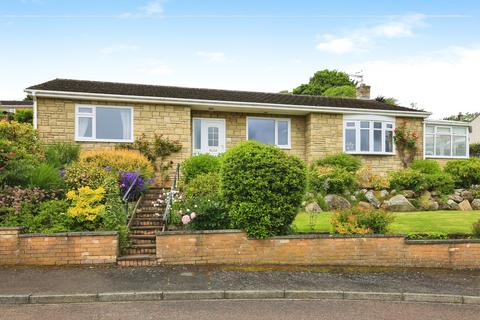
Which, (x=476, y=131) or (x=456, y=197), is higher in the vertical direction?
(x=476, y=131)

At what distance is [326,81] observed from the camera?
41.5 metres

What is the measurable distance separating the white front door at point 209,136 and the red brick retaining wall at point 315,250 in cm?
934

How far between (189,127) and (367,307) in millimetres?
11470

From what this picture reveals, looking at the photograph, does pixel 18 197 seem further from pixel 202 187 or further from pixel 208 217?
pixel 202 187

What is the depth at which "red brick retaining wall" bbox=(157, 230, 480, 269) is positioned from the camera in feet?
24.9

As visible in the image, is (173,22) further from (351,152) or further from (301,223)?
(351,152)

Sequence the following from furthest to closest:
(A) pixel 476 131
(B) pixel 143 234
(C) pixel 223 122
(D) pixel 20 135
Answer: (A) pixel 476 131
(C) pixel 223 122
(D) pixel 20 135
(B) pixel 143 234

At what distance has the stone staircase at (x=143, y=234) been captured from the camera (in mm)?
7480

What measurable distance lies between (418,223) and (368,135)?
320 inches

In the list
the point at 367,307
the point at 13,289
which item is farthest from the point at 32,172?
the point at 367,307

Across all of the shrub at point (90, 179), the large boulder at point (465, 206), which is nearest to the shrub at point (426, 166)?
the large boulder at point (465, 206)

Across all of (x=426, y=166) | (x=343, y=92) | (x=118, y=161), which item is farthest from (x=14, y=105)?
(x=426, y=166)

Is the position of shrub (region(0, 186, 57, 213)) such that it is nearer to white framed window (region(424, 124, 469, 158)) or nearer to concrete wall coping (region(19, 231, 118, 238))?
concrete wall coping (region(19, 231, 118, 238))

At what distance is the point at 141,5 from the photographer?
10203 mm
